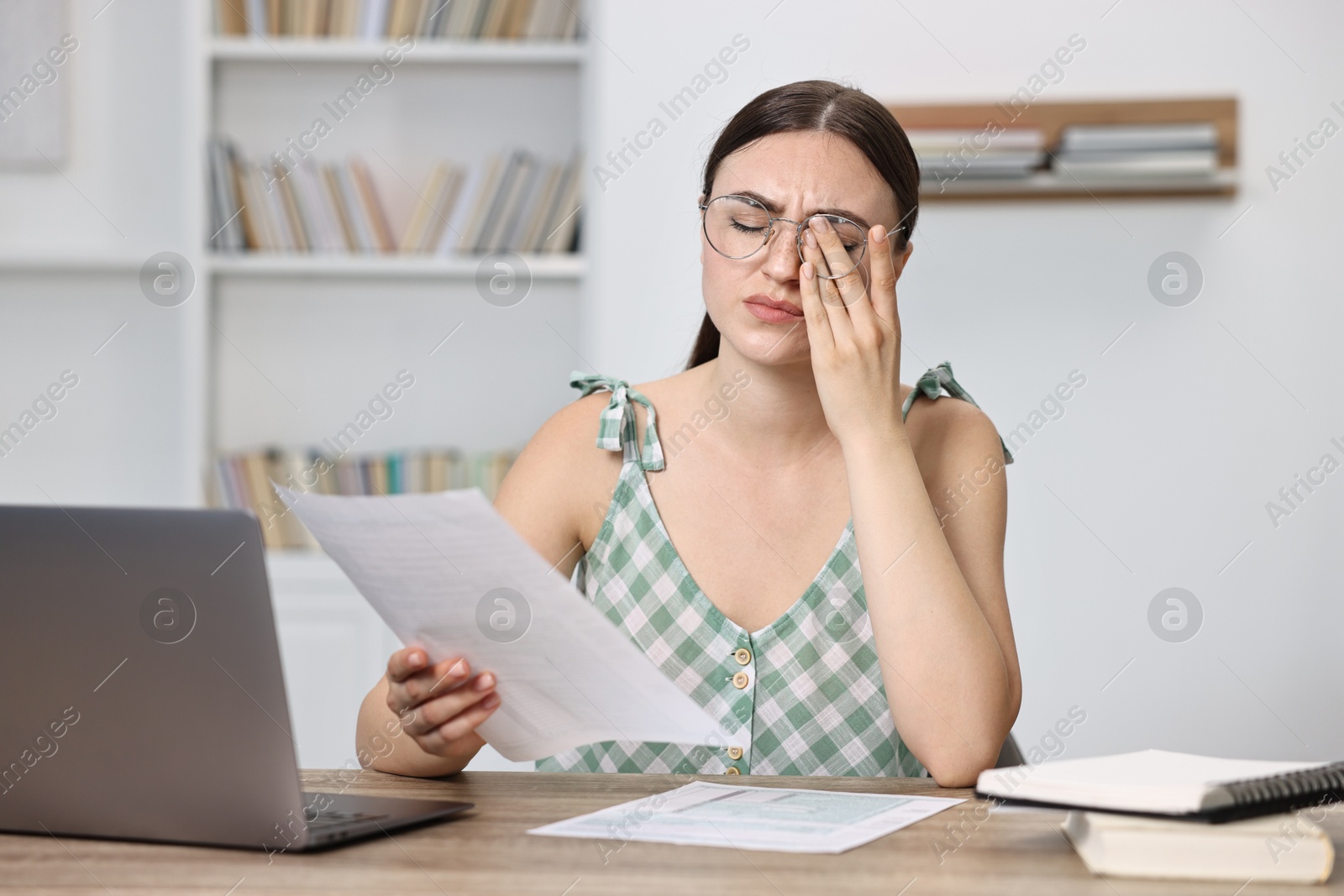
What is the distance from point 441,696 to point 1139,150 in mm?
2301

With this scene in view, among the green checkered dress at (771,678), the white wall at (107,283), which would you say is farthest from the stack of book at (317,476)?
the green checkered dress at (771,678)

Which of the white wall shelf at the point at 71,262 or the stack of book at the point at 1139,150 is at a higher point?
the stack of book at the point at 1139,150

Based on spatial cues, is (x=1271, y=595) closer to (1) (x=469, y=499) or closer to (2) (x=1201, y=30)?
(2) (x=1201, y=30)

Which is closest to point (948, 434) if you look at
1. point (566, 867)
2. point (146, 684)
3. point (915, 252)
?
point (566, 867)

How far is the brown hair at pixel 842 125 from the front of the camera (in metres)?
1.41

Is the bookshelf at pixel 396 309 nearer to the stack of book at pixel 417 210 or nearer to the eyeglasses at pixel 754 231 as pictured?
the stack of book at pixel 417 210

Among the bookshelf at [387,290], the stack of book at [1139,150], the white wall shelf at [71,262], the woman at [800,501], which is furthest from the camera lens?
the bookshelf at [387,290]

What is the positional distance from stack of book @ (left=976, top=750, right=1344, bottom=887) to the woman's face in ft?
2.25

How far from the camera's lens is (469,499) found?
2.75ft

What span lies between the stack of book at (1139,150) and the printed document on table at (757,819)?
2.10 meters

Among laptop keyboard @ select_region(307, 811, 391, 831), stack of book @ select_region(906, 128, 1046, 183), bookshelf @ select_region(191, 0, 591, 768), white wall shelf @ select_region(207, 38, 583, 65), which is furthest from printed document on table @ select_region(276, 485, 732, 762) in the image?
white wall shelf @ select_region(207, 38, 583, 65)

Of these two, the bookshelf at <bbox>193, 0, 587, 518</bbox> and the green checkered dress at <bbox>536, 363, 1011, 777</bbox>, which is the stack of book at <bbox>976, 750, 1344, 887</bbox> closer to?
the green checkered dress at <bbox>536, 363, 1011, 777</bbox>

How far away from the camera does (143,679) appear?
2.61ft

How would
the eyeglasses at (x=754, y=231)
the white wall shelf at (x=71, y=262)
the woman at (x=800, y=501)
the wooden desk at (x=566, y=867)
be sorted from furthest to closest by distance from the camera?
the white wall shelf at (x=71, y=262) → the eyeglasses at (x=754, y=231) → the woman at (x=800, y=501) → the wooden desk at (x=566, y=867)
